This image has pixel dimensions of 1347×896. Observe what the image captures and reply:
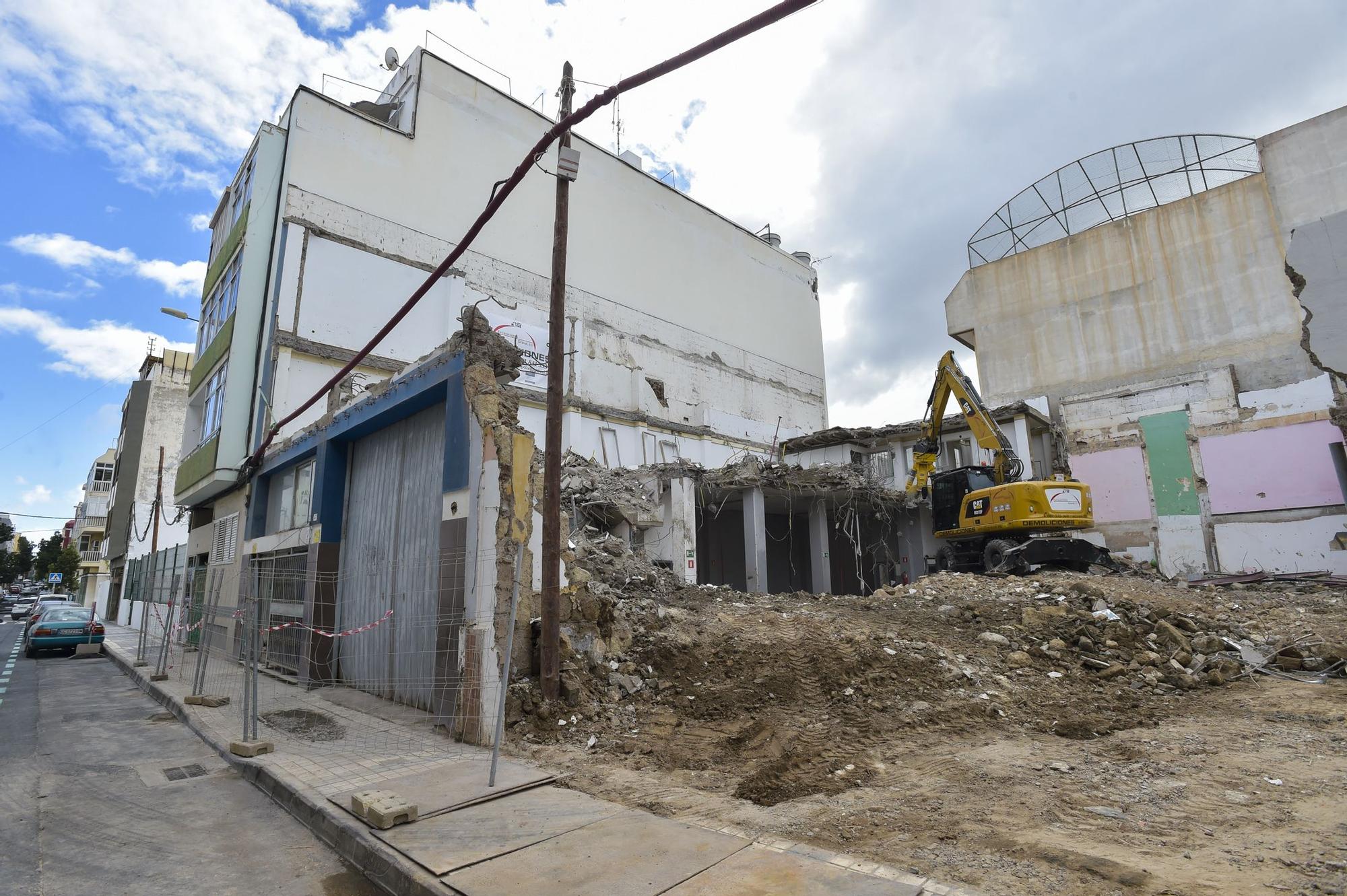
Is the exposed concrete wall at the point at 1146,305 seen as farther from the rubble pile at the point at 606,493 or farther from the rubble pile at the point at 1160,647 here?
the rubble pile at the point at 606,493

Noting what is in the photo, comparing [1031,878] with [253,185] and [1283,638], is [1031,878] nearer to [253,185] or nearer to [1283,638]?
[1283,638]

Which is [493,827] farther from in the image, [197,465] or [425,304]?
[425,304]

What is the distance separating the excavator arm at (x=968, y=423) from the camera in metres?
16.2

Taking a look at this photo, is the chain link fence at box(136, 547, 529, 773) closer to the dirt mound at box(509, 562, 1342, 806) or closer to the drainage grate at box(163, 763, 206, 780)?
the drainage grate at box(163, 763, 206, 780)

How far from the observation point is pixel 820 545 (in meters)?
22.5

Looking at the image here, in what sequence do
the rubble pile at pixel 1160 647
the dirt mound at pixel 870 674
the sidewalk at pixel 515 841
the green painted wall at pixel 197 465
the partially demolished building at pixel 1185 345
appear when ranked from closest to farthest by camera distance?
the sidewalk at pixel 515 841, the dirt mound at pixel 870 674, the rubble pile at pixel 1160 647, the green painted wall at pixel 197 465, the partially demolished building at pixel 1185 345

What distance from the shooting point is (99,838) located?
15.4ft

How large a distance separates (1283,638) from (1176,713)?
12.1 ft

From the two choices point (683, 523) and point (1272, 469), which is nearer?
point (683, 523)

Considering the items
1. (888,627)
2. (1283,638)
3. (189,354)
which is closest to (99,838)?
(888,627)

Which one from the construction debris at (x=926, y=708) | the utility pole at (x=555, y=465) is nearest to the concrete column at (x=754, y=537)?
the construction debris at (x=926, y=708)

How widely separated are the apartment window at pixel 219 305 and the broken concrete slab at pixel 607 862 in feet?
58.0

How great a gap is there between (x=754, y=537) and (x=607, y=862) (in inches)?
657

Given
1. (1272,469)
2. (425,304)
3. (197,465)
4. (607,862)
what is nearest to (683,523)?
(425,304)
